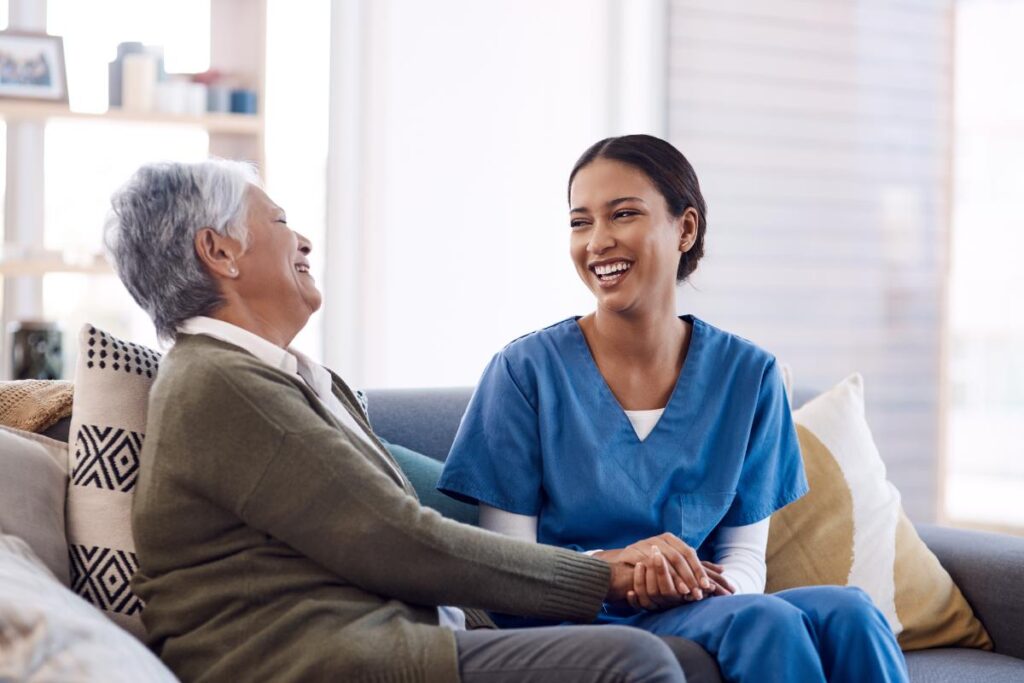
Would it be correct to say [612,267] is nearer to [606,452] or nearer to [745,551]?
[606,452]

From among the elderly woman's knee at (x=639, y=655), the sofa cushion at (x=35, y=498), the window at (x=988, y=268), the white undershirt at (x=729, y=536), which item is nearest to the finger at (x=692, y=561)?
the white undershirt at (x=729, y=536)

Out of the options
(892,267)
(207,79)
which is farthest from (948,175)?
(207,79)

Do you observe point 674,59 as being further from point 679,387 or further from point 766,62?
point 679,387

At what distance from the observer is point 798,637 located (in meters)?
1.56

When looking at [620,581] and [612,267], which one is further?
[612,267]

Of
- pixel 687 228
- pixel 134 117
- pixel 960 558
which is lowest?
pixel 960 558

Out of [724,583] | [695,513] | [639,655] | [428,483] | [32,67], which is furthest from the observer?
[32,67]

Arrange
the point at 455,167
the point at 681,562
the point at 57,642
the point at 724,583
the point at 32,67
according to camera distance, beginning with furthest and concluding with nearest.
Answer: the point at 455,167 < the point at 32,67 < the point at 724,583 < the point at 681,562 < the point at 57,642

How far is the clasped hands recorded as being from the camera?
1646 millimetres

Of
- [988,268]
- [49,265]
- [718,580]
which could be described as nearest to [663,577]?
[718,580]

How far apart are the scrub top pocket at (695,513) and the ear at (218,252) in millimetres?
754

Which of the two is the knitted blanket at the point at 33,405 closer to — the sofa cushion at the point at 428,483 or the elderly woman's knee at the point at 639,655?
the sofa cushion at the point at 428,483

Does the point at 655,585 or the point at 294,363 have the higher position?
the point at 294,363

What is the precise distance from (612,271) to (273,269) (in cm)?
56
